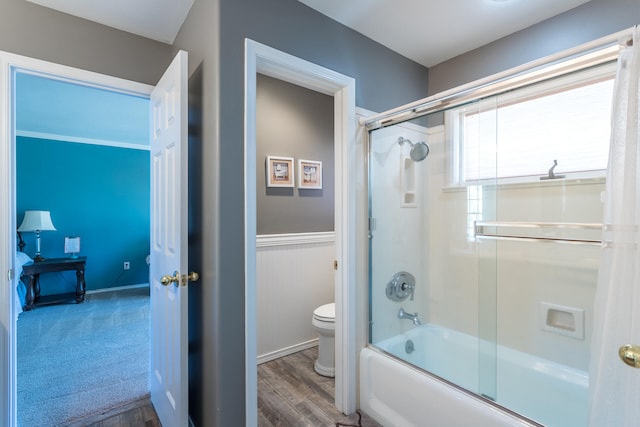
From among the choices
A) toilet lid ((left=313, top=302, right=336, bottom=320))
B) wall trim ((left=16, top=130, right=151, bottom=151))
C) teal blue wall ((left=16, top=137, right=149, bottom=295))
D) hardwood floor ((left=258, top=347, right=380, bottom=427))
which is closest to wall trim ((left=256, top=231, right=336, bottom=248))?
toilet lid ((left=313, top=302, right=336, bottom=320))

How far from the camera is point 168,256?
5.40ft

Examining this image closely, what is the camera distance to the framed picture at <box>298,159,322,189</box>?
2.78 m

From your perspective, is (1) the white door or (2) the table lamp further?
(2) the table lamp

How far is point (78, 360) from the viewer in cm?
256

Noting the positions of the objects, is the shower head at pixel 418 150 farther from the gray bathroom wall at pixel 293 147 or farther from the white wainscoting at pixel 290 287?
the white wainscoting at pixel 290 287

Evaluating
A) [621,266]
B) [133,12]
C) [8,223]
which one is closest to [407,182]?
[621,266]

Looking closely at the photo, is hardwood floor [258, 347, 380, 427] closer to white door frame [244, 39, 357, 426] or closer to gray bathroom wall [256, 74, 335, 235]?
white door frame [244, 39, 357, 426]

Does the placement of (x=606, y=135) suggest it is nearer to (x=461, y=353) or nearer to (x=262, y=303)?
(x=461, y=353)

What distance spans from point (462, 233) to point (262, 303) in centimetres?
165

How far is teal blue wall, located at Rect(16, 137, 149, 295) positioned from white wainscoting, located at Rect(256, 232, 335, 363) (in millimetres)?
3735

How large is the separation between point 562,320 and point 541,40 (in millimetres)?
1685

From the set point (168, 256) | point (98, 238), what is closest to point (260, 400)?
point (168, 256)

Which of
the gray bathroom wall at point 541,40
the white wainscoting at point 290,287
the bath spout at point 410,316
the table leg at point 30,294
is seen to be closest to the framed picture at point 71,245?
the table leg at point 30,294

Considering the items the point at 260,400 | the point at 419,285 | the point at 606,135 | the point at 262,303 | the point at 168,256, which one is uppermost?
the point at 606,135
